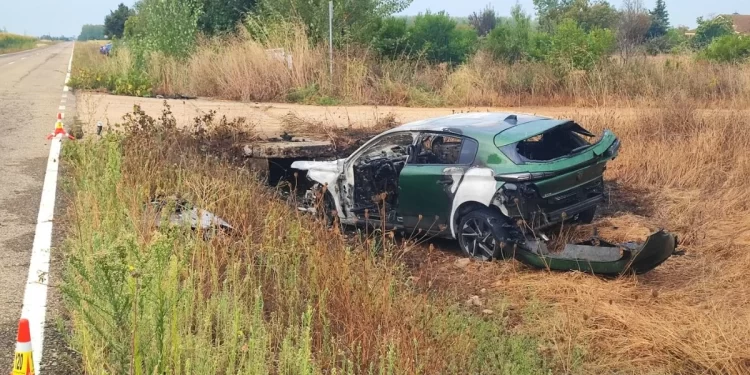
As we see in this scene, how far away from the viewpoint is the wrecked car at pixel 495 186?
292 inches

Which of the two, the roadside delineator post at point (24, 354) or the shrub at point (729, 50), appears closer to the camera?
the roadside delineator post at point (24, 354)

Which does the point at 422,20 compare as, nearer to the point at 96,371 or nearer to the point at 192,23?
the point at 192,23

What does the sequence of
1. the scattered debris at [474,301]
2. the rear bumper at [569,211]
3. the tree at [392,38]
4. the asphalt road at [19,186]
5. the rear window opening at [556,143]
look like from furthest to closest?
the tree at [392,38] < the rear window opening at [556,143] < the rear bumper at [569,211] < the scattered debris at [474,301] < the asphalt road at [19,186]

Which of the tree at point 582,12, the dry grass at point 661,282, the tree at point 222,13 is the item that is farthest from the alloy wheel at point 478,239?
the tree at point 582,12

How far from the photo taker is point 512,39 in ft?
87.8

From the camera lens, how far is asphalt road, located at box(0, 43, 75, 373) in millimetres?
5754

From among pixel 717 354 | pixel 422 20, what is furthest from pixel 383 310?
pixel 422 20

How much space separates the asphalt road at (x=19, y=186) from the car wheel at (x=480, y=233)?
4.04 m

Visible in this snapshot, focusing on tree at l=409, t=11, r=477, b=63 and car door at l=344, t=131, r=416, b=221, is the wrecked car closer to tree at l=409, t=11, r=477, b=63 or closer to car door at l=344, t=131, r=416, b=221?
car door at l=344, t=131, r=416, b=221

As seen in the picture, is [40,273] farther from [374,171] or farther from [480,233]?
[374,171]

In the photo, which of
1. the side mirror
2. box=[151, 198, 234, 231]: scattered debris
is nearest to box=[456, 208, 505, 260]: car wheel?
the side mirror

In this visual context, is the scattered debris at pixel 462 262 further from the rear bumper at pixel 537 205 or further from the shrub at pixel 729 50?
the shrub at pixel 729 50

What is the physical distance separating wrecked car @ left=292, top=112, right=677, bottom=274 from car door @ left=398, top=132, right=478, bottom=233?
0.01m

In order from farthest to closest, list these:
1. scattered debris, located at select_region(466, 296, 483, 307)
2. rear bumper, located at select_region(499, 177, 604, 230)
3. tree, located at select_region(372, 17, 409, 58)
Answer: tree, located at select_region(372, 17, 409, 58) < rear bumper, located at select_region(499, 177, 604, 230) < scattered debris, located at select_region(466, 296, 483, 307)
